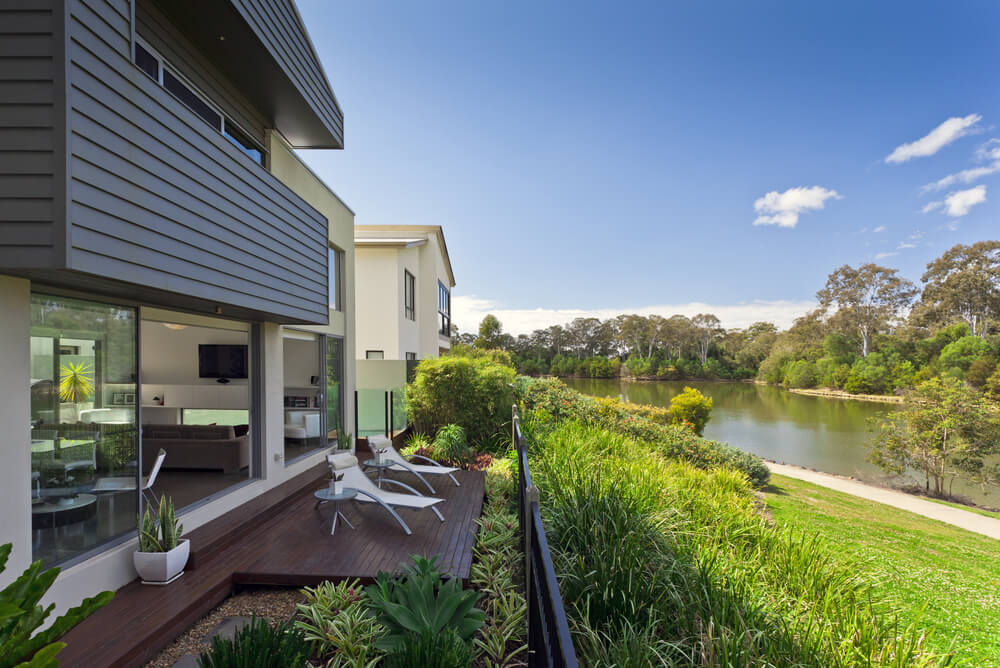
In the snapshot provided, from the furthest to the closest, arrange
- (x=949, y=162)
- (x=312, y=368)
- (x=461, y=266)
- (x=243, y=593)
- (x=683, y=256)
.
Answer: (x=683, y=256) < (x=949, y=162) < (x=461, y=266) < (x=312, y=368) < (x=243, y=593)

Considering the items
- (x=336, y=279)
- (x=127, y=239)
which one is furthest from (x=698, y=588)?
(x=336, y=279)

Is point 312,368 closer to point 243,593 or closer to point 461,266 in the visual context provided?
point 243,593

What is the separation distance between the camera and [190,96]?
5125mm

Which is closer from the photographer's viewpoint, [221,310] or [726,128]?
[221,310]

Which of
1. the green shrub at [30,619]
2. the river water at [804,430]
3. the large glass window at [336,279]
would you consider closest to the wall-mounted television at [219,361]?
the large glass window at [336,279]

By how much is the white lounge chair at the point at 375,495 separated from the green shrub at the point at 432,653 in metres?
2.55

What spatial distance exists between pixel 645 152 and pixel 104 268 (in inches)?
1066

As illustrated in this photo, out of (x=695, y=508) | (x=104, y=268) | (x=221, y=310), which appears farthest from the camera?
(x=221, y=310)

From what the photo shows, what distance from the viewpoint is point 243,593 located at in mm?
4199

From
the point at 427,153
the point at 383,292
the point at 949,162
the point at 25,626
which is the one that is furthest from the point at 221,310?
the point at 949,162

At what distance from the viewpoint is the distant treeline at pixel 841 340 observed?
4059cm

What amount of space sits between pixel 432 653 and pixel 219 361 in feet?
Result: 30.3

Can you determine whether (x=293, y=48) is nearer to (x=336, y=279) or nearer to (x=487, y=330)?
(x=336, y=279)

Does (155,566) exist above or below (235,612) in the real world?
above
